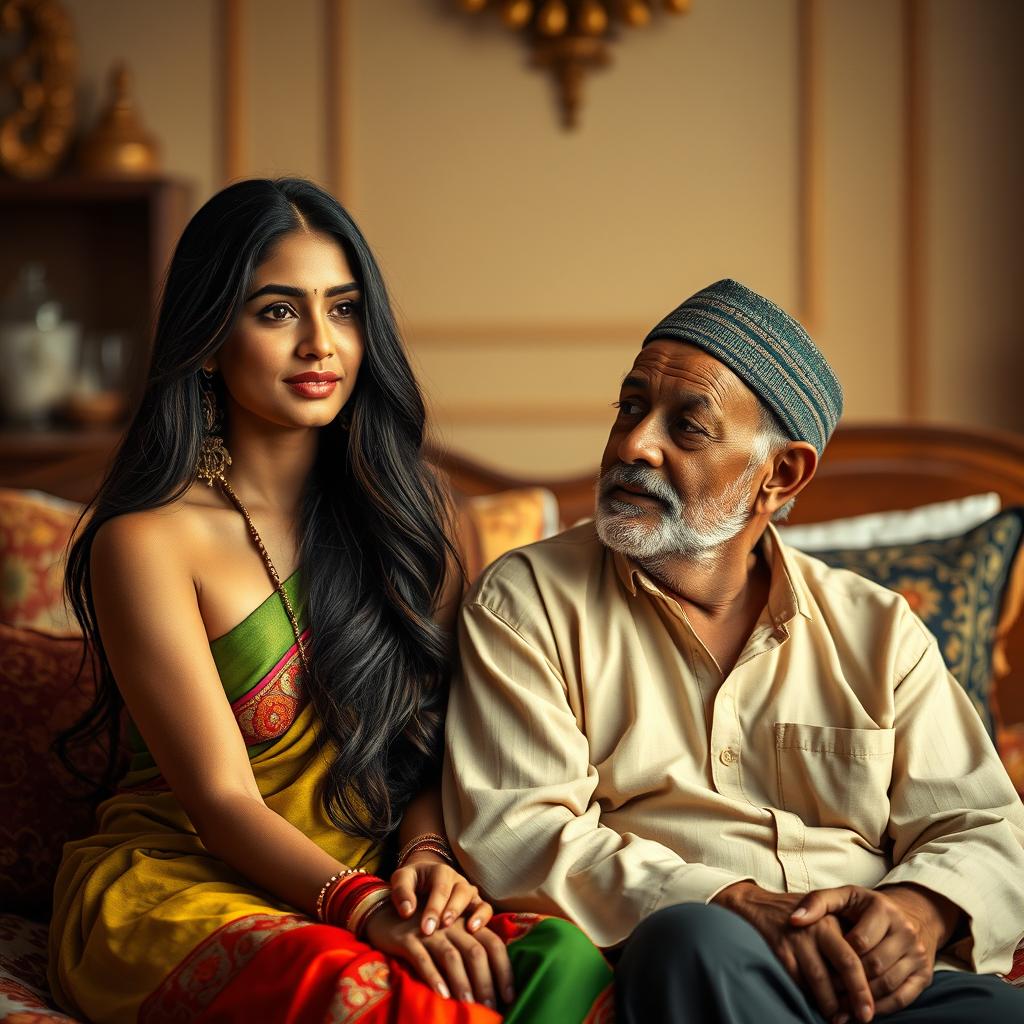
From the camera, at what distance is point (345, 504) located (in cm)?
210

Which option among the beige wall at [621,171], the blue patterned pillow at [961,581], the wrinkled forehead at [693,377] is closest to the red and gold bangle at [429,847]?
the wrinkled forehead at [693,377]

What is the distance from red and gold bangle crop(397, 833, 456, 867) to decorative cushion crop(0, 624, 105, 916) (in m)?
0.66

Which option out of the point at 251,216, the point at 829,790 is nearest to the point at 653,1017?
the point at 829,790

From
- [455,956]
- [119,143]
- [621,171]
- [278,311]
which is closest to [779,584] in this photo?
[455,956]

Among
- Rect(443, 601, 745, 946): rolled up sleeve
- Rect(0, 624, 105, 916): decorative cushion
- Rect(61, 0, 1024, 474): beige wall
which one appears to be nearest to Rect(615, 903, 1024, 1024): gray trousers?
Rect(443, 601, 745, 946): rolled up sleeve

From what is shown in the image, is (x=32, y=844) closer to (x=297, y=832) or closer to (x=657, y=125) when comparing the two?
(x=297, y=832)

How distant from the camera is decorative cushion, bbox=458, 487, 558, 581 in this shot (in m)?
2.58

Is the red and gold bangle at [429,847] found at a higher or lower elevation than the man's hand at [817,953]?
higher

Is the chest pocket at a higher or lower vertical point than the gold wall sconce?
lower

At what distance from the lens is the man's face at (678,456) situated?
1862 mm

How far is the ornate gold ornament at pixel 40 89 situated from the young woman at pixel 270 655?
2.04 meters

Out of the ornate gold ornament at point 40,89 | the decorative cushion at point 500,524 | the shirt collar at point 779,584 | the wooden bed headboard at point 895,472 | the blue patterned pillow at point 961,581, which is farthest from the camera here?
the ornate gold ornament at point 40,89

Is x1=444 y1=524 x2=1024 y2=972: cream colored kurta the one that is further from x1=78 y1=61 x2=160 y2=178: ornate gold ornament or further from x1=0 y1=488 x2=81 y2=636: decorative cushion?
x1=78 y1=61 x2=160 y2=178: ornate gold ornament

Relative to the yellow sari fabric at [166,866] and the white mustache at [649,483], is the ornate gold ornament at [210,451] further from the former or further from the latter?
the white mustache at [649,483]
